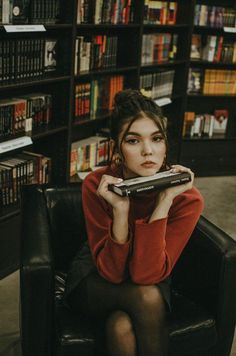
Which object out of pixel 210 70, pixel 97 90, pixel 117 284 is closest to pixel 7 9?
pixel 97 90

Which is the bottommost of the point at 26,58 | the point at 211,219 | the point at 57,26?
the point at 211,219

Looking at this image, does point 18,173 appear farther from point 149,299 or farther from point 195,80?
point 195,80

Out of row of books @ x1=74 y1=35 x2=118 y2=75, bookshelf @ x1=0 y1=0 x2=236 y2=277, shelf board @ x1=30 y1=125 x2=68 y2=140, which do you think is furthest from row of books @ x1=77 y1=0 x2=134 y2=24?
shelf board @ x1=30 y1=125 x2=68 y2=140

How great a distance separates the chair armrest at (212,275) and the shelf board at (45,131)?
4.27 feet

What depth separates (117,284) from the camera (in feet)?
5.46

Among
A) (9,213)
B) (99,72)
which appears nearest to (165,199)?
(9,213)

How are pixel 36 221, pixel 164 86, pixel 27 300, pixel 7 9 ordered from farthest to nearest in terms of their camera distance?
pixel 164 86, pixel 7 9, pixel 36 221, pixel 27 300

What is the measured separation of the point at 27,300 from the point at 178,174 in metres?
0.60

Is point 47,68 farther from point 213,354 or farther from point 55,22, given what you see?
point 213,354

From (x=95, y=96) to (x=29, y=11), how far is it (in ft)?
2.95

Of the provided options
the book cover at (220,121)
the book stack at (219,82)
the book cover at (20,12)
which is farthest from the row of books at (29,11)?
the book cover at (220,121)

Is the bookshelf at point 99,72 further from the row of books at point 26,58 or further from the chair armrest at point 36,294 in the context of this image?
the chair armrest at point 36,294

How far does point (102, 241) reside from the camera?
1.70 metres

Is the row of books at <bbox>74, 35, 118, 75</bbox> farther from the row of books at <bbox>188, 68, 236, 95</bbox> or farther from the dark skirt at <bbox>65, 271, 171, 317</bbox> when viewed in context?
the dark skirt at <bbox>65, 271, 171, 317</bbox>
